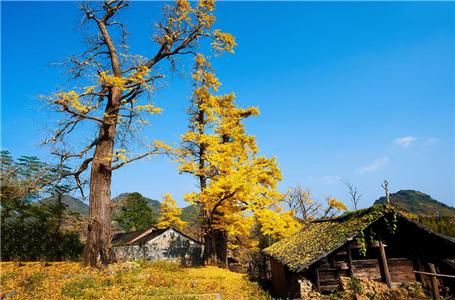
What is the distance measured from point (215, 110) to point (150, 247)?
22.4m

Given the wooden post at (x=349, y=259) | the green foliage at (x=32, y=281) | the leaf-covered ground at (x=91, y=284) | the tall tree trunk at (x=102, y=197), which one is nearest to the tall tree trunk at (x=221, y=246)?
the leaf-covered ground at (x=91, y=284)

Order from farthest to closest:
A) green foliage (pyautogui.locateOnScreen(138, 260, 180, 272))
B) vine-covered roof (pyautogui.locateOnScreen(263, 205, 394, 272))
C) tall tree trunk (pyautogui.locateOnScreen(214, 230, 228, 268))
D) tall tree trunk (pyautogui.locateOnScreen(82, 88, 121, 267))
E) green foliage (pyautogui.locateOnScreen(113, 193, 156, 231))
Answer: green foliage (pyautogui.locateOnScreen(113, 193, 156, 231))
tall tree trunk (pyautogui.locateOnScreen(214, 230, 228, 268))
green foliage (pyautogui.locateOnScreen(138, 260, 180, 272))
vine-covered roof (pyautogui.locateOnScreen(263, 205, 394, 272))
tall tree trunk (pyautogui.locateOnScreen(82, 88, 121, 267))

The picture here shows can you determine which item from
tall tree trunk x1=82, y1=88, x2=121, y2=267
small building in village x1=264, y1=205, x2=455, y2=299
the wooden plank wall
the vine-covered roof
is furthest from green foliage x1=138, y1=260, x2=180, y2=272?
small building in village x1=264, y1=205, x2=455, y2=299

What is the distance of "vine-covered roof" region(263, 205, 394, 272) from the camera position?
12.8 metres

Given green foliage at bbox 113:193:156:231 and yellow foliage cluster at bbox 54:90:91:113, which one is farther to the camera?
green foliage at bbox 113:193:156:231

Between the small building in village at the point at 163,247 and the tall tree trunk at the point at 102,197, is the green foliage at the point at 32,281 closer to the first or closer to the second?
the tall tree trunk at the point at 102,197

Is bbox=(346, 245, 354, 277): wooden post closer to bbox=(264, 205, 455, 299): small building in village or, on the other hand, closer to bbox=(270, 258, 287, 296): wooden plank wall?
bbox=(264, 205, 455, 299): small building in village

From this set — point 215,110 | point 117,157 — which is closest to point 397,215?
point 117,157

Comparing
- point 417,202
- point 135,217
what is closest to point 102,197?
point 135,217

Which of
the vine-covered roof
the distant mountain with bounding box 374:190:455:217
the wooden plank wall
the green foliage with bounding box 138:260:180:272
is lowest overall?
the wooden plank wall

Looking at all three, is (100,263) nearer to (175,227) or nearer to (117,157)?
(117,157)

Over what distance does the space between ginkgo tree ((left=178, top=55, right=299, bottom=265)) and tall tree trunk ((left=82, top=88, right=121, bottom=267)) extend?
6.02 metres

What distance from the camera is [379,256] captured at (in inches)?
528

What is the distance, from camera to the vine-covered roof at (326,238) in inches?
505
